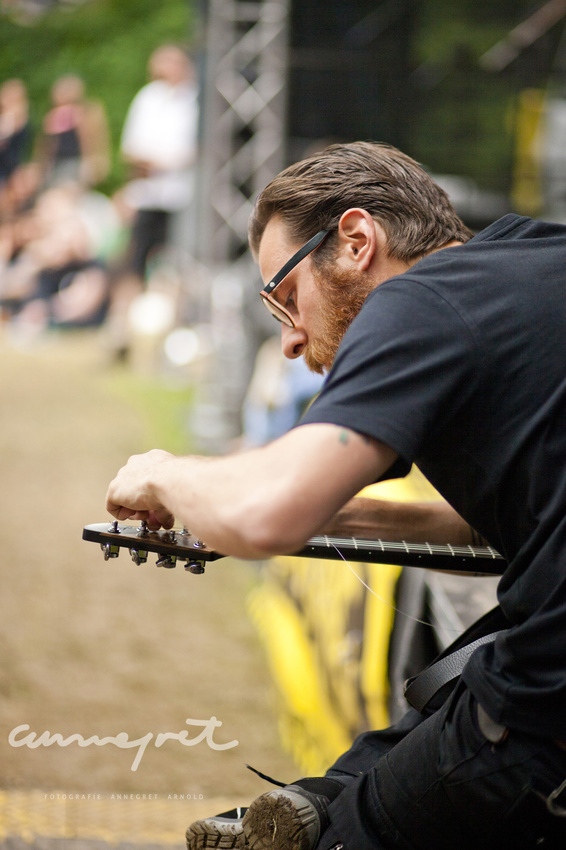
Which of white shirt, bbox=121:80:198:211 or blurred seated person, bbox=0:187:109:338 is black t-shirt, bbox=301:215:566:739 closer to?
white shirt, bbox=121:80:198:211

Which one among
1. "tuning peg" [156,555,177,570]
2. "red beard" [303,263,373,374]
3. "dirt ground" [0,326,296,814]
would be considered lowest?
"dirt ground" [0,326,296,814]

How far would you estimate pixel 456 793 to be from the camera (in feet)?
3.92

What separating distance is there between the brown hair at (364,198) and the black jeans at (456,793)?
0.76 m

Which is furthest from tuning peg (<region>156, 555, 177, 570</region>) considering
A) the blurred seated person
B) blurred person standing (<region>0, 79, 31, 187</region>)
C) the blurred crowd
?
blurred person standing (<region>0, 79, 31, 187</region>)

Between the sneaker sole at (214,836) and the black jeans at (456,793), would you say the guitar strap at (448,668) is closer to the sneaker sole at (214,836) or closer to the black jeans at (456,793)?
the black jeans at (456,793)

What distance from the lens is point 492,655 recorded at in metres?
1.21

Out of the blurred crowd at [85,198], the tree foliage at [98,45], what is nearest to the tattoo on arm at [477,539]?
the blurred crowd at [85,198]

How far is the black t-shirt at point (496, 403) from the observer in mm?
1040

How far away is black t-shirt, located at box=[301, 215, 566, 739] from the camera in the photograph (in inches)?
40.9

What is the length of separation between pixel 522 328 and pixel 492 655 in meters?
0.48

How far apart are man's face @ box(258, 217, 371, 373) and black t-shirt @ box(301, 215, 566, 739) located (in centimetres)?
28

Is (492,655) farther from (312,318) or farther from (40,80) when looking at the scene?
(40,80)

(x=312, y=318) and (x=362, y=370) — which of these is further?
(x=312, y=318)

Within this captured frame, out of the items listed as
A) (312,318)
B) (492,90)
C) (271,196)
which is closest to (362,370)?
(312,318)
